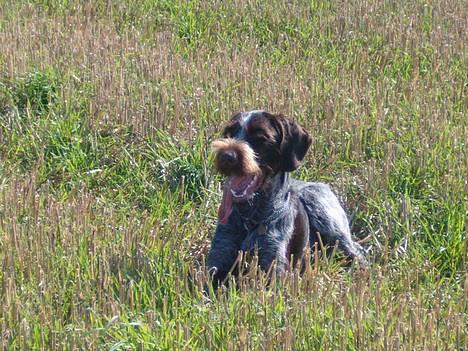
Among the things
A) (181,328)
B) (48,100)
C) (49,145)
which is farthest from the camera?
(48,100)

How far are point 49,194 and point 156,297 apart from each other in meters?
1.81

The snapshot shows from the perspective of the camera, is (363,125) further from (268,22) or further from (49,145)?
(268,22)

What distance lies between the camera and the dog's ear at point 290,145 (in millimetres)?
5852

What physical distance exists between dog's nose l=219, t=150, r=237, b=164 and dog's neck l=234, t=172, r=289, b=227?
45 cm

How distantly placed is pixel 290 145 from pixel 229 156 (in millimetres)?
621

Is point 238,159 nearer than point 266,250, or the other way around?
point 238,159

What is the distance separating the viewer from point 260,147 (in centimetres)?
574

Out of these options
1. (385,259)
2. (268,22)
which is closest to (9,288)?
(385,259)

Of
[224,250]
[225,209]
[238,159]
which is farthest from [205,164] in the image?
[238,159]

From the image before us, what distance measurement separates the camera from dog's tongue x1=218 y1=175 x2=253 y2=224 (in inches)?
223

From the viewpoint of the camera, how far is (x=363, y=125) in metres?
7.64

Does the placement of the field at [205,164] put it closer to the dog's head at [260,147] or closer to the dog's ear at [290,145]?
the dog's head at [260,147]

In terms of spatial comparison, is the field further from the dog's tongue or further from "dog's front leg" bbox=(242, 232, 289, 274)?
the dog's tongue

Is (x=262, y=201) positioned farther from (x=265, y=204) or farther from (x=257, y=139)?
Answer: (x=257, y=139)
